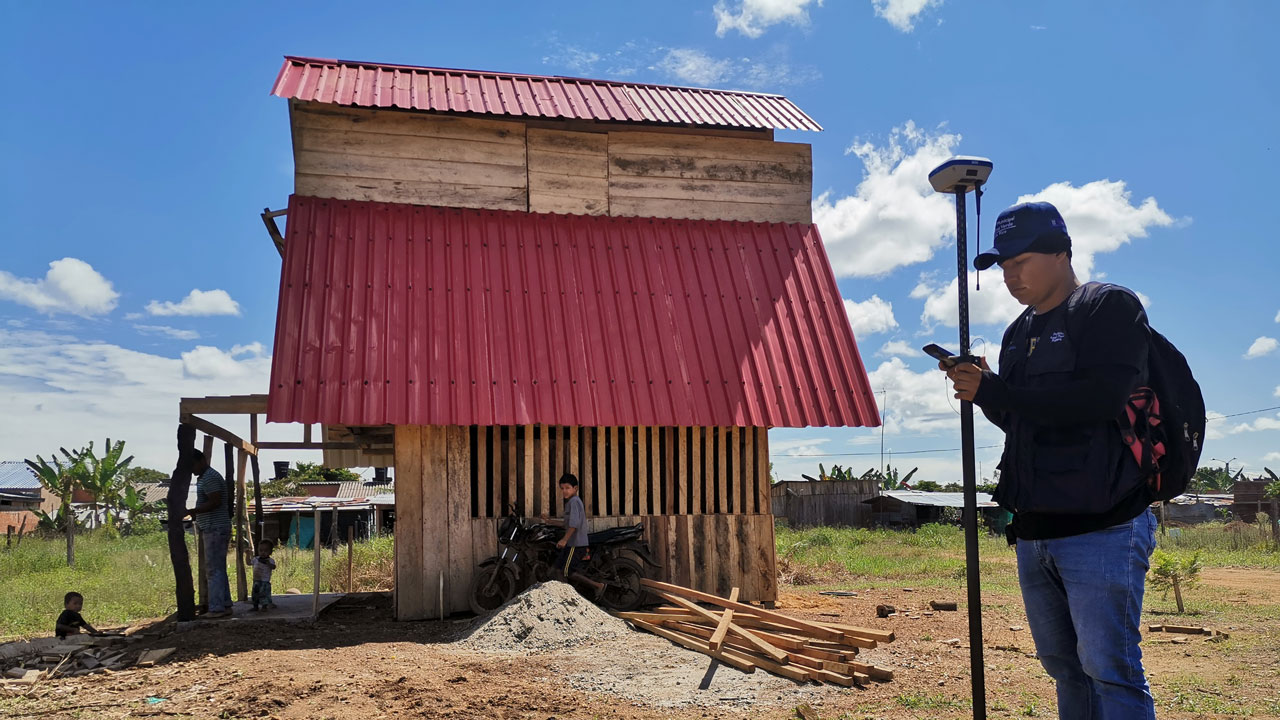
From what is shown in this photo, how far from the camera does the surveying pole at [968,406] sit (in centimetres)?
445

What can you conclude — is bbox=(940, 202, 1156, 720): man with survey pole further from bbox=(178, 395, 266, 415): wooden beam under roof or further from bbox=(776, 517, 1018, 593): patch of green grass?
bbox=(776, 517, 1018, 593): patch of green grass

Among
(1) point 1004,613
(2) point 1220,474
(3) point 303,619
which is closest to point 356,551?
(3) point 303,619

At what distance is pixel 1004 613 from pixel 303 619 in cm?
911

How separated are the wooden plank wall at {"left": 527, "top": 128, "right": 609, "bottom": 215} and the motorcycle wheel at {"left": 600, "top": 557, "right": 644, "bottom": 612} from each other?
5357mm

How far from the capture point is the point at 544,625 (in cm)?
980

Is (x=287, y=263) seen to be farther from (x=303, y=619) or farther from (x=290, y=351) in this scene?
(x=303, y=619)

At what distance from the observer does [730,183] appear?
14562 mm

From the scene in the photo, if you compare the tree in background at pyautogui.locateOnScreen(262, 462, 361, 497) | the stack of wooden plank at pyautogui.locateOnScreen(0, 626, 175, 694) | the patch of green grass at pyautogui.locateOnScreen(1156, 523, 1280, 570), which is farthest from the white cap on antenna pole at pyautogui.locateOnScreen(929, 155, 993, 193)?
the tree in background at pyautogui.locateOnScreen(262, 462, 361, 497)

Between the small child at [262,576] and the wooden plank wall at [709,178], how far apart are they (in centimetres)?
694

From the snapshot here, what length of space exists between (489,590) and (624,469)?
2425 mm

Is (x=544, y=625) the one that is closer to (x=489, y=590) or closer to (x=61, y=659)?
(x=489, y=590)

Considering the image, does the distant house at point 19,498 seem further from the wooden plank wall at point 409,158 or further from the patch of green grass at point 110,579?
the wooden plank wall at point 409,158

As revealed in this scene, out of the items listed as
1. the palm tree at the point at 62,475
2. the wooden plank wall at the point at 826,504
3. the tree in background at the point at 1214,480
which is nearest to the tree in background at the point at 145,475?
the palm tree at the point at 62,475

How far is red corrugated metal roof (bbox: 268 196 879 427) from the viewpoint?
37.3 feet
